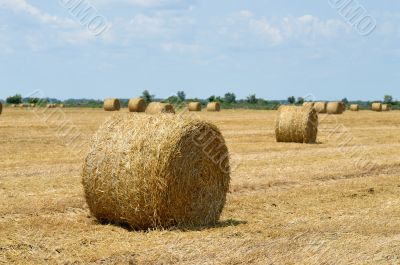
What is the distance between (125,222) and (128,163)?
0.89m

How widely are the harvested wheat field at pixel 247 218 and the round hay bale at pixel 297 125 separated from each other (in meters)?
4.49

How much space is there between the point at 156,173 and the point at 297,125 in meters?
15.4

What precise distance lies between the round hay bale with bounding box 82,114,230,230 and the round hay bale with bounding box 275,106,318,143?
46.2ft

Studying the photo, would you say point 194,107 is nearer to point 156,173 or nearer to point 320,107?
point 320,107

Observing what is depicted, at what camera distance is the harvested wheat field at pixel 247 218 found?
7.56 meters

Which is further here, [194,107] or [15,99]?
[15,99]

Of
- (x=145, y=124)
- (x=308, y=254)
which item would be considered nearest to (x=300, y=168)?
(x=145, y=124)

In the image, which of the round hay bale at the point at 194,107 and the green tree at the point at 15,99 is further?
the green tree at the point at 15,99

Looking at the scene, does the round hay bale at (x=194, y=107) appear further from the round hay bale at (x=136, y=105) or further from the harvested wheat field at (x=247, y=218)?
the harvested wheat field at (x=247, y=218)

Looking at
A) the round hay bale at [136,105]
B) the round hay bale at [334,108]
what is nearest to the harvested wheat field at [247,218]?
the round hay bale at [136,105]

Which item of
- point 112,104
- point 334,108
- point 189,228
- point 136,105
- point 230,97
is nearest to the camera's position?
point 189,228

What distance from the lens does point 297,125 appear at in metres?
23.8

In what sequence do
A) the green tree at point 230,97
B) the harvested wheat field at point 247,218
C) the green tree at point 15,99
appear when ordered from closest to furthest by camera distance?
the harvested wheat field at point 247,218, the green tree at point 15,99, the green tree at point 230,97

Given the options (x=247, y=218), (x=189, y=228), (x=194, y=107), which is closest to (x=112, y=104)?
(x=194, y=107)
